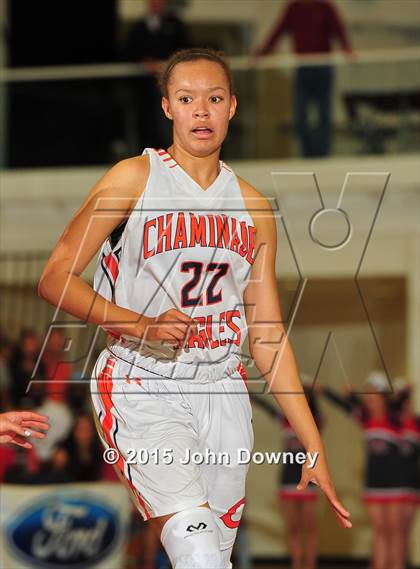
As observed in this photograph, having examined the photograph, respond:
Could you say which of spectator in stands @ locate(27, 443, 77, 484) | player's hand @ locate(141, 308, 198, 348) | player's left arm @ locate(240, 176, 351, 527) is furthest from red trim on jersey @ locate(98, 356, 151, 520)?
spectator in stands @ locate(27, 443, 77, 484)

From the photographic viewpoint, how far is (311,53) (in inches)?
328

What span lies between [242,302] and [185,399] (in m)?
0.29

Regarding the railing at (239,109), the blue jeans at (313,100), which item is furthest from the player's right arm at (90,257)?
the blue jeans at (313,100)

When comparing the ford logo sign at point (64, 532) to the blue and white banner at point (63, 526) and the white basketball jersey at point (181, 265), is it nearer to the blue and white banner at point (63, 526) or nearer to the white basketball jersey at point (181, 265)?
the blue and white banner at point (63, 526)

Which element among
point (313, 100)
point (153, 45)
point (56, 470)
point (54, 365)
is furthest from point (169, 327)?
point (313, 100)

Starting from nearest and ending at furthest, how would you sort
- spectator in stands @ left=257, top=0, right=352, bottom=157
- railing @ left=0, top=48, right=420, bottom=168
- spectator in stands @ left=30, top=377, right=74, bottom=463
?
spectator in stands @ left=30, top=377, right=74, bottom=463
spectator in stands @ left=257, top=0, right=352, bottom=157
railing @ left=0, top=48, right=420, bottom=168

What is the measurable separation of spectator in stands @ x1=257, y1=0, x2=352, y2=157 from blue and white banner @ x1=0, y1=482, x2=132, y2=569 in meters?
2.92

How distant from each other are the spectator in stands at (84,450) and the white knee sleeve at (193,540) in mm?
4879

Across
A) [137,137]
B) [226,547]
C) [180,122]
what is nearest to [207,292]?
[180,122]

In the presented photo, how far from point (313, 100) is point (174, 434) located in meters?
6.05

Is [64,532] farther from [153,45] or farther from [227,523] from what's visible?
[227,523]

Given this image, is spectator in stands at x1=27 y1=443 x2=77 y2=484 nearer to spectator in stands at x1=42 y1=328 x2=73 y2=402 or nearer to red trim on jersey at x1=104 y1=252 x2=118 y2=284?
spectator in stands at x1=42 y1=328 x2=73 y2=402

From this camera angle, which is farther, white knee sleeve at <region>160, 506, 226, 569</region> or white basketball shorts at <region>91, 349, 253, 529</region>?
white basketball shorts at <region>91, 349, 253, 529</region>

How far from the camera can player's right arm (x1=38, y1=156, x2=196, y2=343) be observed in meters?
2.55
